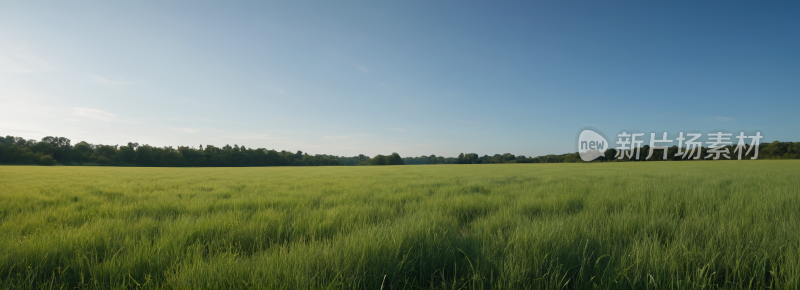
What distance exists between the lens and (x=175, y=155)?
254 feet

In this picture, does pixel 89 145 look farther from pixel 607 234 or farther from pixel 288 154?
pixel 607 234

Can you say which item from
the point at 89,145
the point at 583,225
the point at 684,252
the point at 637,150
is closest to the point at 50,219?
the point at 583,225

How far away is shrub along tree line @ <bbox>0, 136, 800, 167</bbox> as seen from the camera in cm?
5949

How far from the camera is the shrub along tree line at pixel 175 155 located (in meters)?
59.5

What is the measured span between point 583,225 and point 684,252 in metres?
0.70

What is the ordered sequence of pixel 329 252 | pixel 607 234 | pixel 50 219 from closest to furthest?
1. pixel 329 252
2. pixel 607 234
3. pixel 50 219

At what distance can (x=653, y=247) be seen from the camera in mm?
1713

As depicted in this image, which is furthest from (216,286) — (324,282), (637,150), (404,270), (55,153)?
(55,153)

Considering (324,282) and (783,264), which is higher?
(783,264)

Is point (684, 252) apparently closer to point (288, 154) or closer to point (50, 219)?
point (50, 219)

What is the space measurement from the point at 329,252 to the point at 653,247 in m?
2.15

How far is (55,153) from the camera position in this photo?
70.6 metres

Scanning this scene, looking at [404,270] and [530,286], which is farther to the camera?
[404,270]

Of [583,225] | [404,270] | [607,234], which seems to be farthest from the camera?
[583,225]
